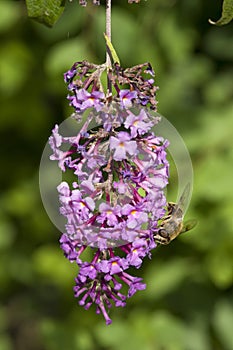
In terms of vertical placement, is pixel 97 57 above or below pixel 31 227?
above

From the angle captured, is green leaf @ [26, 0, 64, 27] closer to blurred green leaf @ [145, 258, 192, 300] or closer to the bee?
the bee

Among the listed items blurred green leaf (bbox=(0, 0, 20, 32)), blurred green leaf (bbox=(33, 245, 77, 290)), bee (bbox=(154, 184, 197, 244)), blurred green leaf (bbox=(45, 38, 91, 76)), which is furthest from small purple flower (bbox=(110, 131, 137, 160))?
blurred green leaf (bbox=(33, 245, 77, 290))

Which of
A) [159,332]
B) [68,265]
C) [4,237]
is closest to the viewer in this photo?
[159,332]

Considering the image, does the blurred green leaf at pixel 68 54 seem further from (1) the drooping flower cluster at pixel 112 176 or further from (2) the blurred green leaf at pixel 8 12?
(1) the drooping flower cluster at pixel 112 176

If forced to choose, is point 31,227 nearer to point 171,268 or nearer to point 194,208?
point 171,268

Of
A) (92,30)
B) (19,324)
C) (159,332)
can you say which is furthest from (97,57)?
(19,324)

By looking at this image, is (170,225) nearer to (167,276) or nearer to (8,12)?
(167,276)

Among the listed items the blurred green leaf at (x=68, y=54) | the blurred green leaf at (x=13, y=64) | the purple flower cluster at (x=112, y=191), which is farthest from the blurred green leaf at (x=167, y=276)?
the purple flower cluster at (x=112, y=191)

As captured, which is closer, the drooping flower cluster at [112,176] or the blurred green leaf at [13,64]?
the drooping flower cluster at [112,176]
